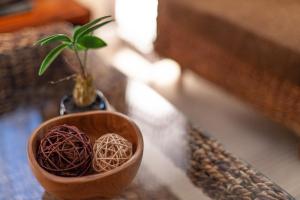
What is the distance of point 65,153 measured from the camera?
0.73m

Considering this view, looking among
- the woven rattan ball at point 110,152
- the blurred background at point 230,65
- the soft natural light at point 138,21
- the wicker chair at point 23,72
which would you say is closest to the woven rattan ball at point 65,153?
the woven rattan ball at point 110,152

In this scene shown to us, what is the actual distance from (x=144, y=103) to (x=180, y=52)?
0.65 m

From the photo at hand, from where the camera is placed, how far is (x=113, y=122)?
86 centimetres

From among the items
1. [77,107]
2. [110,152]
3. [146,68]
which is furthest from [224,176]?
[146,68]

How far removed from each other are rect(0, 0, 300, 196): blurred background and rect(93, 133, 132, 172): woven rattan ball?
448mm

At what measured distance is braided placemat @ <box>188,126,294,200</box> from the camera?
804 mm

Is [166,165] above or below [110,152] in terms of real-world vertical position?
below

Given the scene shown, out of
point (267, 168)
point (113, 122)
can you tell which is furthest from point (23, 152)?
point (267, 168)

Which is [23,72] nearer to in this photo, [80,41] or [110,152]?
[80,41]

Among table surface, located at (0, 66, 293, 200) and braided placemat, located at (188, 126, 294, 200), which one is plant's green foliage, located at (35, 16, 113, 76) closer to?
table surface, located at (0, 66, 293, 200)

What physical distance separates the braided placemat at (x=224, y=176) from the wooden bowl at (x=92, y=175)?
6.4 inches

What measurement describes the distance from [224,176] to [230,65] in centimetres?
70

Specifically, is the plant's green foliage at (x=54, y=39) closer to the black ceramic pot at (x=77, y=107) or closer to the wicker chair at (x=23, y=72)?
the black ceramic pot at (x=77, y=107)

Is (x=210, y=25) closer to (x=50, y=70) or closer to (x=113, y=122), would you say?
(x=50, y=70)
